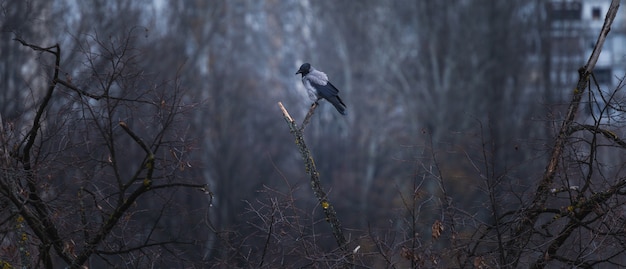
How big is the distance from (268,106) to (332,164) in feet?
14.1

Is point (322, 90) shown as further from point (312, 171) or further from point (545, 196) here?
point (545, 196)

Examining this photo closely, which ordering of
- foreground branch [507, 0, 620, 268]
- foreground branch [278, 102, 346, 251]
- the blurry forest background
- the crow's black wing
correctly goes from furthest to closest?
the crow's black wing
foreground branch [278, 102, 346, 251]
the blurry forest background
foreground branch [507, 0, 620, 268]

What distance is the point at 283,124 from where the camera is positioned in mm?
37281

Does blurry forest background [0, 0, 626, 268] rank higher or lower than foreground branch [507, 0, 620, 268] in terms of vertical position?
higher

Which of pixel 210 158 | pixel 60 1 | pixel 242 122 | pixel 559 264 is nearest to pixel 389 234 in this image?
pixel 559 264

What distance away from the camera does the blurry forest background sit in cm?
939

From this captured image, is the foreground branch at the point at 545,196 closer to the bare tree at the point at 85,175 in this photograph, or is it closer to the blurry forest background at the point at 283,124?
the blurry forest background at the point at 283,124

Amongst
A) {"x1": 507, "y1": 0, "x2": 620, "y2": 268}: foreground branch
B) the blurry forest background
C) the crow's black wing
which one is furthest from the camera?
the crow's black wing

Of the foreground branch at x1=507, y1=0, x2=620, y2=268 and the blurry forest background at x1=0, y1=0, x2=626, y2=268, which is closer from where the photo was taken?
the foreground branch at x1=507, y1=0, x2=620, y2=268

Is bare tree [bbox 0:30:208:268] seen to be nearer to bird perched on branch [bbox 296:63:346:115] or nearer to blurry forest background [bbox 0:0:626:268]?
blurry forest background [bbox 0:0:626:268]

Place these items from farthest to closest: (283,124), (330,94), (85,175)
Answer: (283,124) < (330,94) < (85,175)

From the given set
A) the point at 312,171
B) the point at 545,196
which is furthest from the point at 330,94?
the point at 545,196

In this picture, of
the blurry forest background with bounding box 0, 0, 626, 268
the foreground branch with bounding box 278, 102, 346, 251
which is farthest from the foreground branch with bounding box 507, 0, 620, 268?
the foreground branch with bounding box 278, 102, 346, 251

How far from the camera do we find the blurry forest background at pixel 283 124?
9.39 metres
